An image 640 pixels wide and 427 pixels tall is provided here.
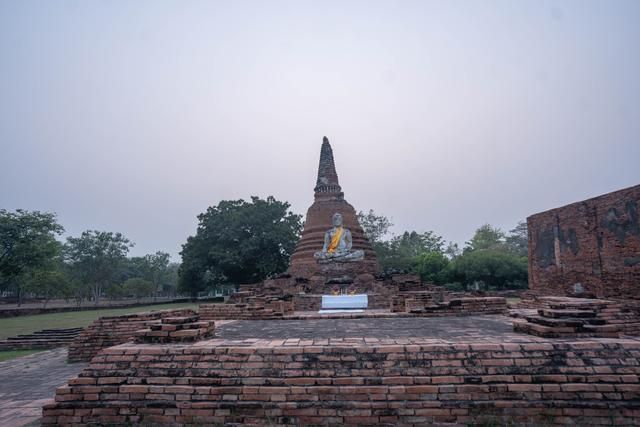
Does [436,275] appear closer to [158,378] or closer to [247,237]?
[247,237]

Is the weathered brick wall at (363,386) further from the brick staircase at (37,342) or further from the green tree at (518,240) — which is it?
the green tree at (518,240)

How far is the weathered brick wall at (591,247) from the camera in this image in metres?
9.67

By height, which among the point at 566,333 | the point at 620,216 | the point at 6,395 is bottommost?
the point at 6,395

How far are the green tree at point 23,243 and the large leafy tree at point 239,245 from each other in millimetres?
9536

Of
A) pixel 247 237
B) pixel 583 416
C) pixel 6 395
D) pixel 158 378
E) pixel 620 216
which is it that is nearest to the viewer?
pixel 583 416

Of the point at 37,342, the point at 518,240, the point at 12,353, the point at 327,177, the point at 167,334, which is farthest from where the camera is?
the point at 518,240

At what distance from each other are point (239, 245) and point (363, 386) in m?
27.3

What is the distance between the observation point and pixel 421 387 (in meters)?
3.52

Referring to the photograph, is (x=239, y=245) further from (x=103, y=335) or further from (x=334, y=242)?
(x=103, y=335)

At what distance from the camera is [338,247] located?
63.3ft

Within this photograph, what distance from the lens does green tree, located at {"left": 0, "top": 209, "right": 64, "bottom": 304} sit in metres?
24.0

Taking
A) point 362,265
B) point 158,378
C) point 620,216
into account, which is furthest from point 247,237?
point 158,378

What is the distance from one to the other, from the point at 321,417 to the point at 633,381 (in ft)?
9.23

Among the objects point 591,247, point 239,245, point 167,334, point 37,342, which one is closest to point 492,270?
point 591,247
